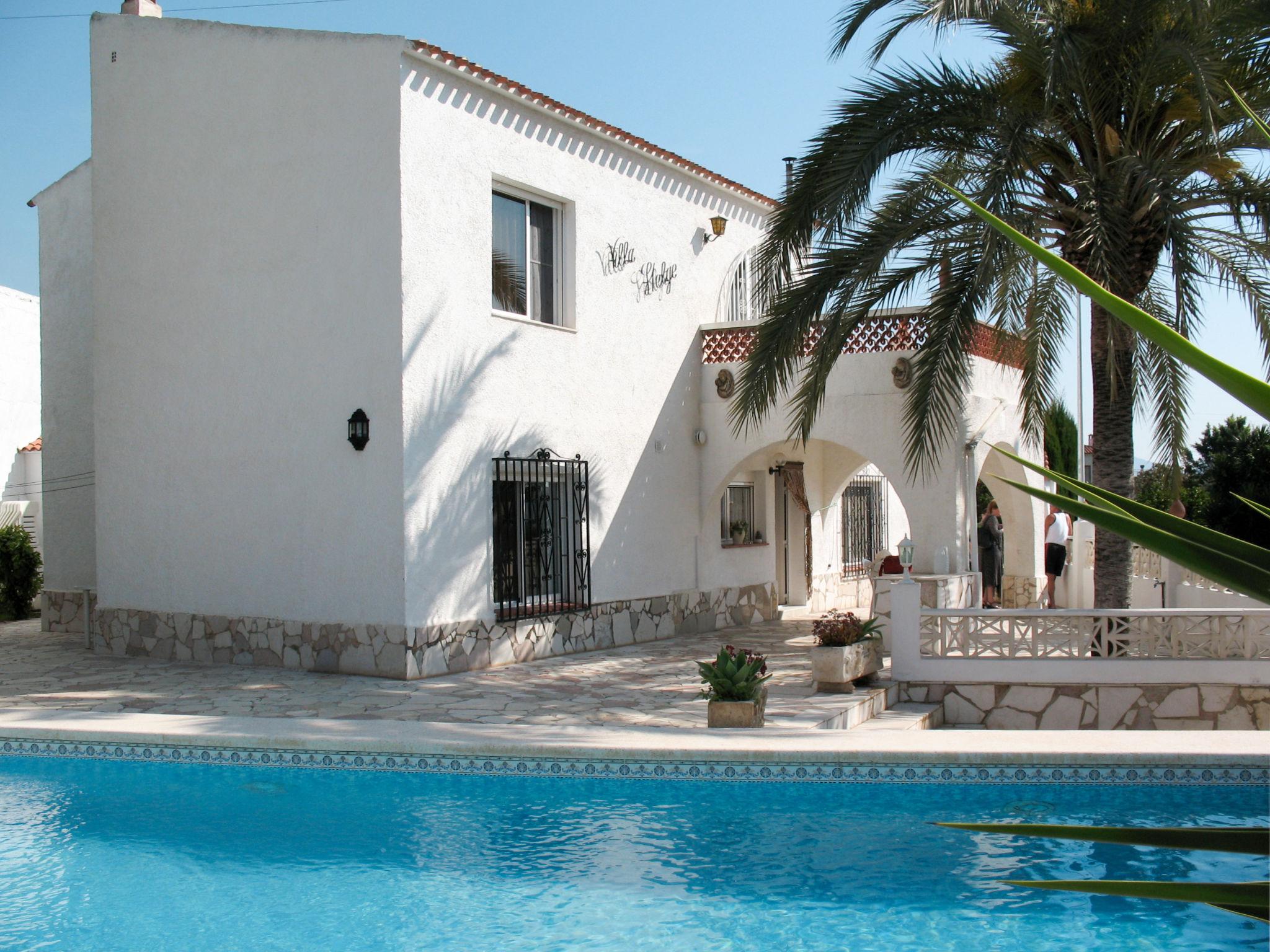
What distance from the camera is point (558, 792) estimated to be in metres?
7.77

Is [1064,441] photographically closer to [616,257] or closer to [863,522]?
[863,522]

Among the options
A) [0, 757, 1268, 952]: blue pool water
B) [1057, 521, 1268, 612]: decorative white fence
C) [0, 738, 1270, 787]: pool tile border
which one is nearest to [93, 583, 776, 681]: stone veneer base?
[0, 738, 1270, 787]: pool tile border

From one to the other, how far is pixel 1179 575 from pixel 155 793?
13.0 metres

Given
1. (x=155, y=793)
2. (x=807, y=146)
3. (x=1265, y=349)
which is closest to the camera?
Answer: (x=155, y=793)

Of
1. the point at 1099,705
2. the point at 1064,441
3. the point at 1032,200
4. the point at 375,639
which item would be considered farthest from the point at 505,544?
the point at 1064,441

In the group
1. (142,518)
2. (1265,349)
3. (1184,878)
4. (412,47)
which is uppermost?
(412,47)

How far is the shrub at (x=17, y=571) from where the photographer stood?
714 inches

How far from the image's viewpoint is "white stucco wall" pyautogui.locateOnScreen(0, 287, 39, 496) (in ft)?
72.5

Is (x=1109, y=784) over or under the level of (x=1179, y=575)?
under

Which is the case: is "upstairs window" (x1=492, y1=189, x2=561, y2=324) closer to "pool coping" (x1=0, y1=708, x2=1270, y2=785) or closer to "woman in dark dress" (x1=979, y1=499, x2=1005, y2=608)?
"pool coping" (x1=0, y1=708, x2=1270, y2=785)

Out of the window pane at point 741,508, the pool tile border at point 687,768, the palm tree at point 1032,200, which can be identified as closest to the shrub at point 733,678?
the pool tile border at point 687,768

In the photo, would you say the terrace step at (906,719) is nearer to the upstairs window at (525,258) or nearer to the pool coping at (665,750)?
the pool coping at (665,750)

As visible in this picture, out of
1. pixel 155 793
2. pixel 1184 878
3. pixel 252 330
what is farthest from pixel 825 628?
pixel 252 330

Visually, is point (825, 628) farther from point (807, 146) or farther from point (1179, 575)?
point (1179, 575)
